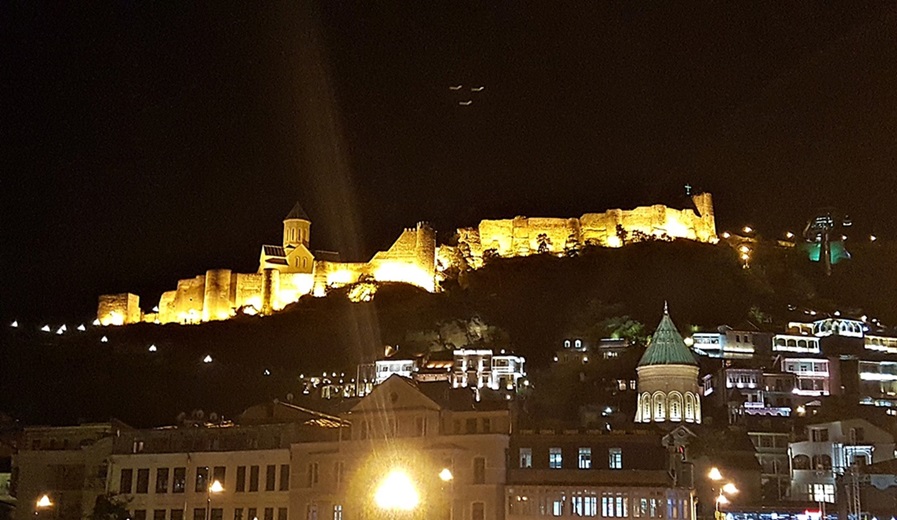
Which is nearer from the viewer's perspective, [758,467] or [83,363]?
[758,467]

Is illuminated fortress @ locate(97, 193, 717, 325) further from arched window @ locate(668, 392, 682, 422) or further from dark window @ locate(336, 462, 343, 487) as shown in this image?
dark window @ locate(336, 462, 343, 487)

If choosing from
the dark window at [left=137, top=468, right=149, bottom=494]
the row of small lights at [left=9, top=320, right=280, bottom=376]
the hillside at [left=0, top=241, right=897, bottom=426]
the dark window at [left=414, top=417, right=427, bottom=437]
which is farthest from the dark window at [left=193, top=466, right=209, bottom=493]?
the row of small lights at [left=9, top=320, right=280, bottom=376]

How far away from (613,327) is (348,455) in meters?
72.2

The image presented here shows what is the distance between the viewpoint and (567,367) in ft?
377

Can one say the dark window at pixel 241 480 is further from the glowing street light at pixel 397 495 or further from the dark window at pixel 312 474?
the glowing street light at pixel 397 495

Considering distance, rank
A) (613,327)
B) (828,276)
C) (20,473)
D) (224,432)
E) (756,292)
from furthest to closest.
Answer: (828,276) → (756,292) → (613,327) → (20,473) → (224,432)

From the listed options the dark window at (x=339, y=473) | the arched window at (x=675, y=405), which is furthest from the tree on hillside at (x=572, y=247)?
the dark window at (x=339, y=473)

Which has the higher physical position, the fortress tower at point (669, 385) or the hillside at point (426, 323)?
the hillside at point (426, 323)

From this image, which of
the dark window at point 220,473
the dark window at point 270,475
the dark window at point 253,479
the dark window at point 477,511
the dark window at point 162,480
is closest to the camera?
the dark window at point 477,511

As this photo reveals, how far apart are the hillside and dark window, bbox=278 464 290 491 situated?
5533 cm

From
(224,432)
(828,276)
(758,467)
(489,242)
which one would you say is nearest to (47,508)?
(224,432)

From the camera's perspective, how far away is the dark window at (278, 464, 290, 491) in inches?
2318

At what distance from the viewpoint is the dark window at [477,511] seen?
2184 inches

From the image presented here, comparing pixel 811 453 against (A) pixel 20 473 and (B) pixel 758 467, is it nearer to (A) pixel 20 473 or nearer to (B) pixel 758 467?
(B) pixel 758 467
